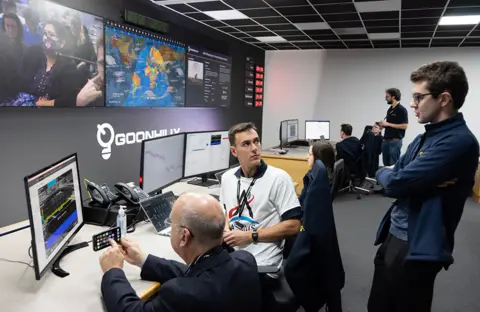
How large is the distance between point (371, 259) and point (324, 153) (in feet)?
6.19

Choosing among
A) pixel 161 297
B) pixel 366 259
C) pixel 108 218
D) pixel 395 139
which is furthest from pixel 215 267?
pixel 395 139

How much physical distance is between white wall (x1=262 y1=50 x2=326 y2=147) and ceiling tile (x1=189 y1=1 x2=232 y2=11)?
3.60 m

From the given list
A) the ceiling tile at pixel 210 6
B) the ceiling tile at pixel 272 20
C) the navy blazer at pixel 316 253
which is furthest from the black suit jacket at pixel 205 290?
the ceiling tile at pixel 272 20

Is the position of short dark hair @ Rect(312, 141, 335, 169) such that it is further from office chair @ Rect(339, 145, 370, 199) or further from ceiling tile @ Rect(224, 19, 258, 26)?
office chair @ Rect(339, 145, 370, 199)

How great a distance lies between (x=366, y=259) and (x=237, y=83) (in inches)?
163

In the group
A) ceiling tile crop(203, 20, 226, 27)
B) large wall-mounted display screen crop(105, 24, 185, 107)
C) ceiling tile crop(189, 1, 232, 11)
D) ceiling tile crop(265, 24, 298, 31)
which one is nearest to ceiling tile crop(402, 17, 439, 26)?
ceiling tile crop(265, 24, 298, 31)

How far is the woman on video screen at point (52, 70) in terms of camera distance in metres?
2.86

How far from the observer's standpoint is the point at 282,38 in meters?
6.58

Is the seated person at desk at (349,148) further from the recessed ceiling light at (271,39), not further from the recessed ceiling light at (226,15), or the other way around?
the recessed ceiling light at (226,15)

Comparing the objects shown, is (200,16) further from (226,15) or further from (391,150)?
(391,150)

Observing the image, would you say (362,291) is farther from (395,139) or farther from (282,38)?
(282,38)

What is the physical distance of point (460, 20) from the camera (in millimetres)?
4871

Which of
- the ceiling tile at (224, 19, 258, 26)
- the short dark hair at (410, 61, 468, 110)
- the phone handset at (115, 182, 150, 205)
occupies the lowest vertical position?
the phone handset at (115, 182, 150, 205)

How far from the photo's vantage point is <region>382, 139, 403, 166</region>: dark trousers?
19.7 feet
